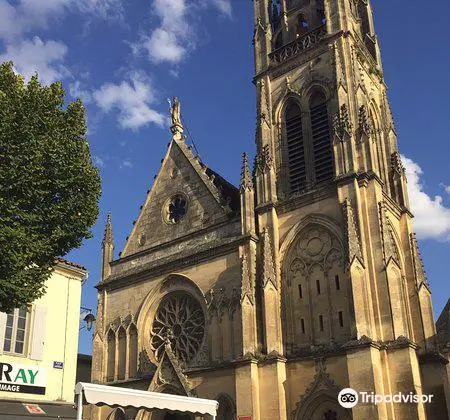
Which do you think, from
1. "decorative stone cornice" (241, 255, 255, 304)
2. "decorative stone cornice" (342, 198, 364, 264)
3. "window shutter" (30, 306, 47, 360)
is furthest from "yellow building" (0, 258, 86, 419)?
"decorative stone cornice" (342, 198, 364, 264)

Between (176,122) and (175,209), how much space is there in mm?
5586

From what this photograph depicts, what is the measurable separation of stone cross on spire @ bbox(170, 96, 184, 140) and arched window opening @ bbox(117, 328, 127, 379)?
35.0ft

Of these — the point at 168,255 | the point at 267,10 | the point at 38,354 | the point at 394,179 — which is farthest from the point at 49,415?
the point at 267,10

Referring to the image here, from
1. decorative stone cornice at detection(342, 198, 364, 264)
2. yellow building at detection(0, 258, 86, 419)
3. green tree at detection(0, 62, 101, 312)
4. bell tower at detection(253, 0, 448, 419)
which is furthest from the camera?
decorative stone cornice at detection(342, 198, 364, 264)

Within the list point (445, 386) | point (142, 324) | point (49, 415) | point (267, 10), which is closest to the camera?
point (49, 415)

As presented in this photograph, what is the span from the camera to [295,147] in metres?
27.5

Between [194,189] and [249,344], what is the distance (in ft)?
29.3

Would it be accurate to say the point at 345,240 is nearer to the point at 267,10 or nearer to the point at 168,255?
the point at 168,255

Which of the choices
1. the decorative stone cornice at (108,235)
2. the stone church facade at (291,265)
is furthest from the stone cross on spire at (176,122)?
the decorative stone cornice at (108,235)

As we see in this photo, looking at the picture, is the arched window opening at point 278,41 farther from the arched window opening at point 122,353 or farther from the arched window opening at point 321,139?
the arched window opening at point 122,353

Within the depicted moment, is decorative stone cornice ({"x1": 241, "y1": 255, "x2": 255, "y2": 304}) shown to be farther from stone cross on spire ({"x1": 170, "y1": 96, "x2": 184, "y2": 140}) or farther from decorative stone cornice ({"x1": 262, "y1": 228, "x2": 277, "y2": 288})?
stone cross on spire ({"x1": 170, "y1": 96, "x2": 184, "y2": 140})

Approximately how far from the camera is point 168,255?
2853 cm

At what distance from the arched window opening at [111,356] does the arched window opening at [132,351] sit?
954 millimetres

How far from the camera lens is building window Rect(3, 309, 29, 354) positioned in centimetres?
1967
